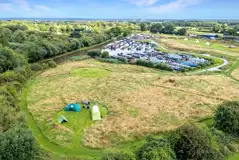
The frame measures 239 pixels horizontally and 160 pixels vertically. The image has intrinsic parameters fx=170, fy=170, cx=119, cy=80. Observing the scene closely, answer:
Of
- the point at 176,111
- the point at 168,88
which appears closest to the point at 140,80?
the point at 168,88

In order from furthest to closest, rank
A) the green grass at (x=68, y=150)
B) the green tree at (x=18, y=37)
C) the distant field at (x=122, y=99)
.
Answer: the green tree at (x=18, y=37) < the distant field at (x=122, y=99) < the green grass at (x=68, y=150)

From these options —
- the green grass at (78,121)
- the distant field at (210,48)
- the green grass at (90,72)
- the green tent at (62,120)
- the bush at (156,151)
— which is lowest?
the green grass at (90,72)

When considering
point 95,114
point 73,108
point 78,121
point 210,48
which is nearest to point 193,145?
point 95,114

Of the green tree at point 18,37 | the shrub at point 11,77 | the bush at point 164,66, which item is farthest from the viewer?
the green tree at point 18,37

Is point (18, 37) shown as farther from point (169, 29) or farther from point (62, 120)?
point (169, 29)

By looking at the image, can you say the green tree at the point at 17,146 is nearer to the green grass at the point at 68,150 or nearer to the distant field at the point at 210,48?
the green grass at the point at 68,150

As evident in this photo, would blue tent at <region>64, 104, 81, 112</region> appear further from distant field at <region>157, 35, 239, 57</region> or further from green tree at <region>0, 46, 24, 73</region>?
distant field at <region>157, 35, 239, 57</region>

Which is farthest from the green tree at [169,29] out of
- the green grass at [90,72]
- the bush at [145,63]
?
the green grass at [90,72]
